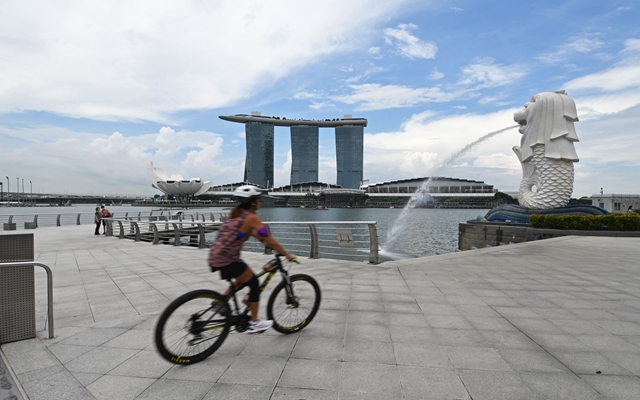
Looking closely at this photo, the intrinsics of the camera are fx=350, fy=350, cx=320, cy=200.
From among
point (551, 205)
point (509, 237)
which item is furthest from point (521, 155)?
point (509, 237)

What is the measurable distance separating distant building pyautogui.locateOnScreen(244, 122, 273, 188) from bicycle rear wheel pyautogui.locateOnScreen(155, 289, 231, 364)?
16381 cm

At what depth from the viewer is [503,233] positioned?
784 inches

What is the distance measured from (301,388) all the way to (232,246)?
1349 mm

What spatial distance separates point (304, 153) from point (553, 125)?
15503cm

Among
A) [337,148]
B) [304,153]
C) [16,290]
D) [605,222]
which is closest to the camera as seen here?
[16,290]

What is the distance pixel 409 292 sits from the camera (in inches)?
226

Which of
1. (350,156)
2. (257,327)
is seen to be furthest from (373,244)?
(350,156)

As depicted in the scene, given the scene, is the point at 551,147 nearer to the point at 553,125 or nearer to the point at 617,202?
the point at 553,125

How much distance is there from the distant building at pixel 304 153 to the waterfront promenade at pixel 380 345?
167 m

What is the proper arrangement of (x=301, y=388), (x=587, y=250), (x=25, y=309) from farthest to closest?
(x=587, y=250), (x=25, y=309), (x=301, y=388)

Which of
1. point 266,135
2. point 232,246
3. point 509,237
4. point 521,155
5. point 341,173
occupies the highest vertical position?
point 266,135

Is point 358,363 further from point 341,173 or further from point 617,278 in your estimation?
point 341,173

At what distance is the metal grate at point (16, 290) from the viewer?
3.40 metres

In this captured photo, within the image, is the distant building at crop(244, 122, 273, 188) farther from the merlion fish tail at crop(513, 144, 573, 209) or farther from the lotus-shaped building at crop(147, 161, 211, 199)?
the merlion fish tail at crop(513, 144, 573, 209)
